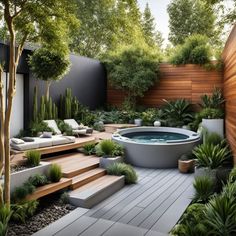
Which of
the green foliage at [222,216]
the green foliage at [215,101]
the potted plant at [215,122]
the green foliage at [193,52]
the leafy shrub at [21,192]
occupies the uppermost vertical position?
the green foliage at [193,52]

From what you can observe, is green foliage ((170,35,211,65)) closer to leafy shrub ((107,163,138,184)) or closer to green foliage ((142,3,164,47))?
leafy shrub ((107,163,138,184))

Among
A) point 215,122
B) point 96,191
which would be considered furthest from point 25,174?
point 215,122

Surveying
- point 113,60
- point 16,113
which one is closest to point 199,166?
point 16,113

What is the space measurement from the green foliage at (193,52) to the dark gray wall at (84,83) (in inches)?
143

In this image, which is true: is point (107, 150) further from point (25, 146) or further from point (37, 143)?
point (25, 146)

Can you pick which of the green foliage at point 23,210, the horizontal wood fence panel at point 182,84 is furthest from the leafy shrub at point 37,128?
the horizontal wood fence panel at point 182,84

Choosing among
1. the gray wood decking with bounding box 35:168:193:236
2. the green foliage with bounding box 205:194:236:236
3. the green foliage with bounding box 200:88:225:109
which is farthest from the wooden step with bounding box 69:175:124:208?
the green foliage with bounding box 200:88:225:109

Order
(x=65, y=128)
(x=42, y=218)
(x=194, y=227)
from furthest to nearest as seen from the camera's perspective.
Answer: (x=65, y=128)
(x=42, y=218)
(x=194, y=227)

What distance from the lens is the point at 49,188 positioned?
5062 mm

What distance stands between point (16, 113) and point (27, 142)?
2476 millimetres

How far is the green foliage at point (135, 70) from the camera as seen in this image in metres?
13.0

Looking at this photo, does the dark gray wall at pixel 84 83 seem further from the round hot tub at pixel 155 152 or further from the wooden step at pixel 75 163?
the round hot tub at pixel 155 152

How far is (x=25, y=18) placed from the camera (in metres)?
4.13

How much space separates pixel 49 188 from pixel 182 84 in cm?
953
